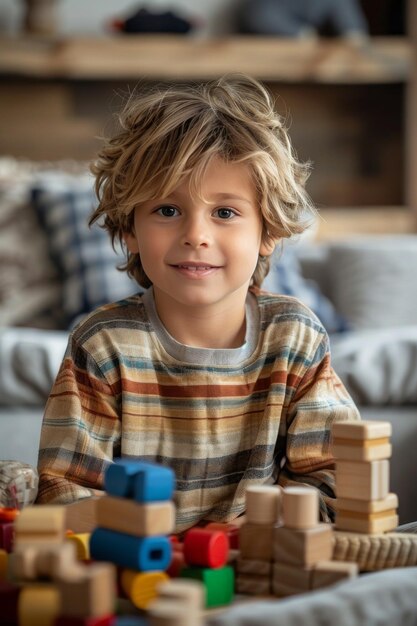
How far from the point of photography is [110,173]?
1290mm

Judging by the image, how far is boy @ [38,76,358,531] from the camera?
3.83 ft

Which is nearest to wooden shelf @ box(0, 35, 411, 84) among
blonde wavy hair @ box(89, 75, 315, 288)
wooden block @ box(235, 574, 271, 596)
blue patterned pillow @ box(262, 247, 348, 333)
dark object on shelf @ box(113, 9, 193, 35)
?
dark object on shelf @ box(113, 9, 193, 35)

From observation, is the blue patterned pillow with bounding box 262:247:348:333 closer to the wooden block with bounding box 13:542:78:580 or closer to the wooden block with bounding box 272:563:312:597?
the wooden block with bounding box 272:563:312:597

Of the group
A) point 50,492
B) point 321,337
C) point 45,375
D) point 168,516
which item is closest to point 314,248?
point 45,375

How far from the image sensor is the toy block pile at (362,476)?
0.90 meters

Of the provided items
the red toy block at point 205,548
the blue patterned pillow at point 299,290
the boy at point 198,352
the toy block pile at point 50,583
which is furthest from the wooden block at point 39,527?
the blue patterned pillow at point 299,290

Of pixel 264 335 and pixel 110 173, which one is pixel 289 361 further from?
pixel 110 173

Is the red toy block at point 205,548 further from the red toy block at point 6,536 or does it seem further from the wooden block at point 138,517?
the red toy block at point 6,536

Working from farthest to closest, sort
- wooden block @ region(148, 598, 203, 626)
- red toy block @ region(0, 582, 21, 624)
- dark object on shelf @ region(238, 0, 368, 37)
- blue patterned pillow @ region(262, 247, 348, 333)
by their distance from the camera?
dark object on shelf @ region(238, 0, 368, 37)
blue patterned pillow @ region(262, 247, 348, 333)
red toy block @ region(0, 582, 21, 624)
wooden block @ region(148, 598, 203, 626)

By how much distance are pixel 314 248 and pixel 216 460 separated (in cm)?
167

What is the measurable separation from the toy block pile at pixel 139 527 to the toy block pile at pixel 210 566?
1.4 inches

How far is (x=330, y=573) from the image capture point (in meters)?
0.84

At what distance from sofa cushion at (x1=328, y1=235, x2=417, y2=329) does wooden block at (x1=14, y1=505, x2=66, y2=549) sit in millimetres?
1810

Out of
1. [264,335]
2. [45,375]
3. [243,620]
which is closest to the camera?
[243,620]
